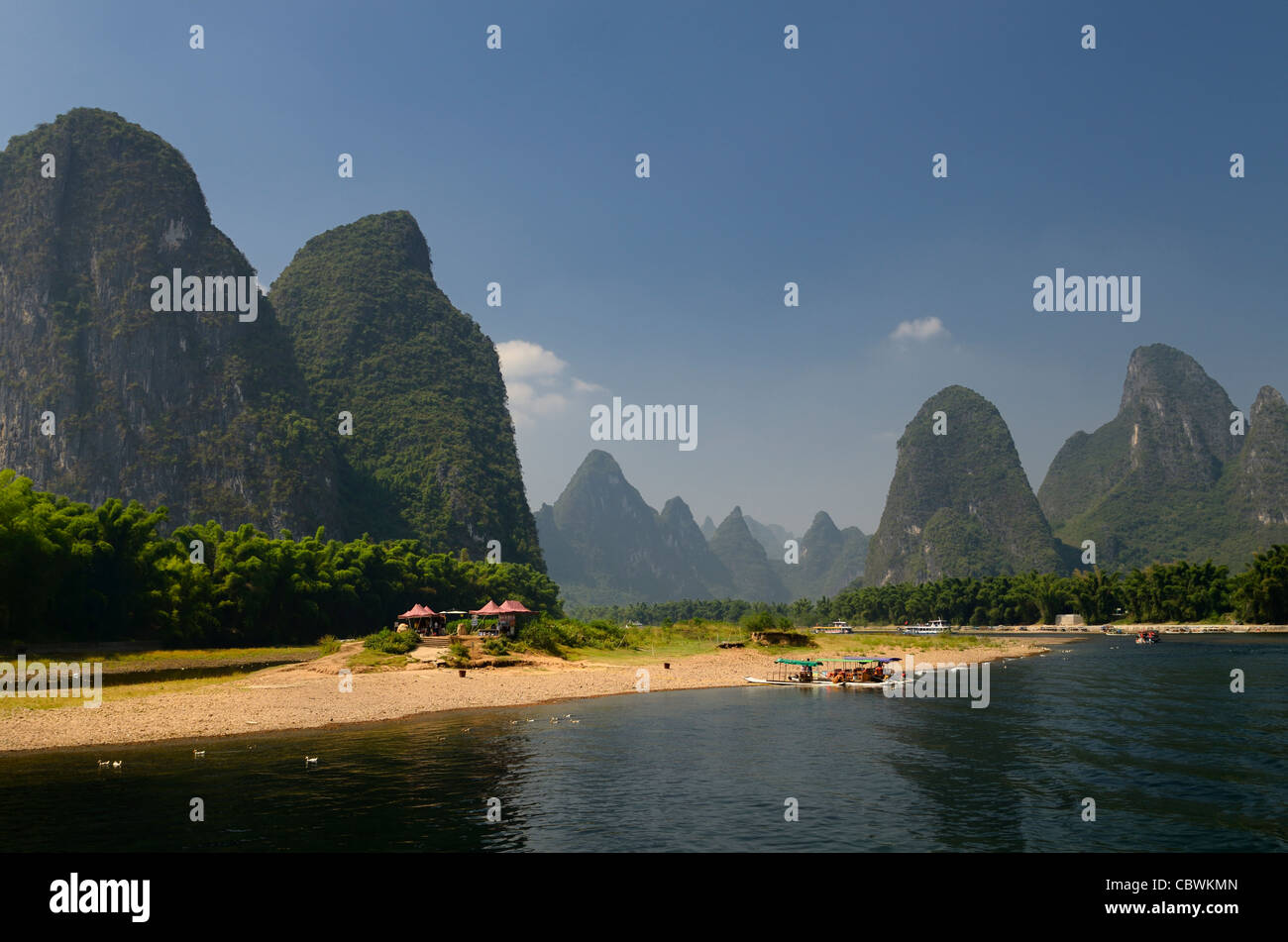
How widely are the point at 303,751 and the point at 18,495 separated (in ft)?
132

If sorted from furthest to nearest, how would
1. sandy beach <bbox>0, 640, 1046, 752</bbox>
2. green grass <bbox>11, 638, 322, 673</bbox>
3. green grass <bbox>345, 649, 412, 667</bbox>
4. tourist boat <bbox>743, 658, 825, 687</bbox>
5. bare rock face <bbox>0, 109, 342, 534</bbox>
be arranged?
bare rock face <bbox>0, 109, 342, 534</bbox> → tourist boat <bbox>743, 658, 825, 687</bbox> → green grass <bbox>11, 638, 322, 673</bbox> → green grass <bbox>345, 649, 412, 667</bbox> → sandy beach <bbox>0, 640, 1046, 752</bbox>

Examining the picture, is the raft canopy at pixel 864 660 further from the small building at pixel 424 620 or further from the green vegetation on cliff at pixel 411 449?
the green vegetation on cliff at pixel 411 449

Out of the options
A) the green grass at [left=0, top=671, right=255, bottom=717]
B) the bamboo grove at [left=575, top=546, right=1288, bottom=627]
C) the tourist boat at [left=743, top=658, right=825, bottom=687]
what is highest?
the green grass at [left=0, top=671, right=255, bottom=717]

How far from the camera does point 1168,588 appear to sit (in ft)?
414

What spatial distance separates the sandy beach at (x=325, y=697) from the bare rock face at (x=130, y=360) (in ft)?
340

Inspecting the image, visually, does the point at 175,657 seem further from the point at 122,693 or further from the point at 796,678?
the point at 796,678

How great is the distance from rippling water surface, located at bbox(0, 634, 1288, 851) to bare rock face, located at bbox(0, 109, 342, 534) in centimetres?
12644

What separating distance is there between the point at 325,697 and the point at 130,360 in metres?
140

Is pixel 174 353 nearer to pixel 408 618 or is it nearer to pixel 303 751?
pixel 408 618

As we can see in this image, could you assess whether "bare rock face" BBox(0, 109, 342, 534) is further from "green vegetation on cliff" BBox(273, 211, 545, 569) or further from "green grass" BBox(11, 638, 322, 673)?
"green grass" BBox(11, 638, 322, 673)

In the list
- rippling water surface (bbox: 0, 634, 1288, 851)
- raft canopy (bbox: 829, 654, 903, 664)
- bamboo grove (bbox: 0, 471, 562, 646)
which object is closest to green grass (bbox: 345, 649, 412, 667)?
rippling water surface (bbox: 0, 634, 1288, 851)

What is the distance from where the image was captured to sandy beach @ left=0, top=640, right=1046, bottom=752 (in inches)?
1147

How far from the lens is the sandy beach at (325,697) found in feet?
95.6
